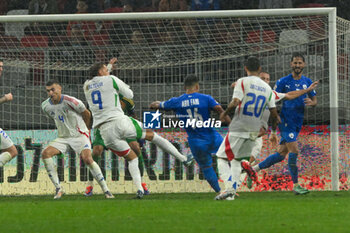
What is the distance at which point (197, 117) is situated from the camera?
9680 millimetres

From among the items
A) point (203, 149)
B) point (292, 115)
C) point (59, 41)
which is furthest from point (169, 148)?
point (59, 41)

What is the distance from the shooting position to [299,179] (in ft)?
36.8

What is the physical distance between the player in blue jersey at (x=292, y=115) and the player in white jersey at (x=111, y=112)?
76.8 inches

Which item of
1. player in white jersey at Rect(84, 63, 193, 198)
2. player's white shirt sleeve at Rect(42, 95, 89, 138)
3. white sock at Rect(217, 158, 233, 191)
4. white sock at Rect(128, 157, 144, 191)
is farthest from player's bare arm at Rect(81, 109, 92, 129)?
white sock at Rect(217, 158, 233, 191)

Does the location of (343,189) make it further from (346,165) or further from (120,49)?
(120,49)

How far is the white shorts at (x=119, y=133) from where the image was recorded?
9523mm

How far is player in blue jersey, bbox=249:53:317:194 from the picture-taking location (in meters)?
10.2

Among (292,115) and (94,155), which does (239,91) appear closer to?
(292,115)

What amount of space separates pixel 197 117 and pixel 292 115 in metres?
1.53

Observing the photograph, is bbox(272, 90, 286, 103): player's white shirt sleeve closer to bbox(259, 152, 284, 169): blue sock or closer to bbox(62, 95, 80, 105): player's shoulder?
bbox(259, 152, 284, 169): blue sock

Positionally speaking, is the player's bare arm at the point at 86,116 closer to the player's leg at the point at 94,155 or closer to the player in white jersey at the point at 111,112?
the player in white jersey at the point at 111,112

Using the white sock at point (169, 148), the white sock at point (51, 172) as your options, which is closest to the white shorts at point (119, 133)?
the white sock at point (169, 148)

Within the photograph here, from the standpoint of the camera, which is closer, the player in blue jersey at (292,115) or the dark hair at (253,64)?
the dark hair at (253,64)

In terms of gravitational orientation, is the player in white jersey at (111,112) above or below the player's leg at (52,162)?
above
